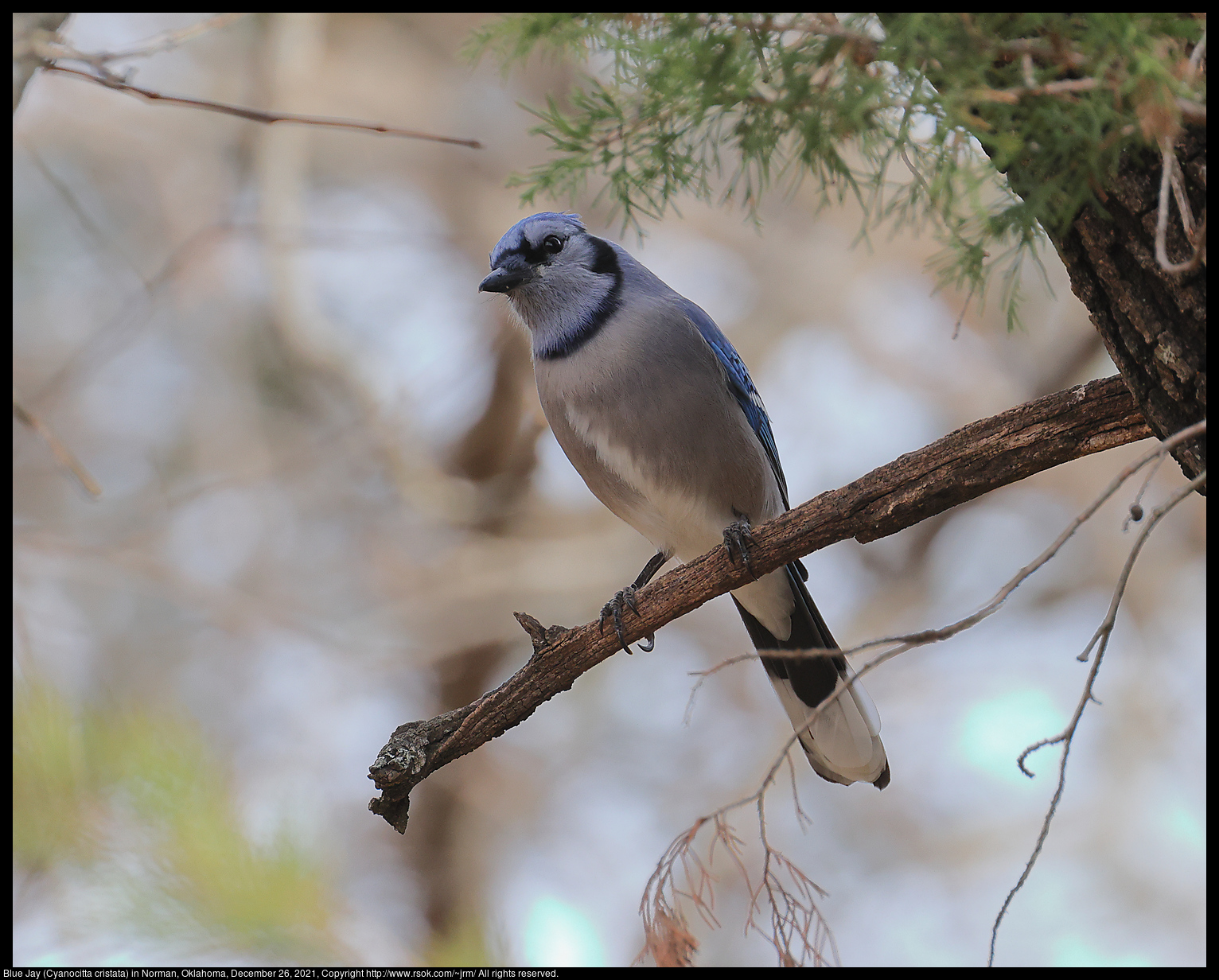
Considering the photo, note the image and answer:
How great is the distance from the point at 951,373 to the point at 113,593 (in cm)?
465

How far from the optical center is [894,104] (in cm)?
101

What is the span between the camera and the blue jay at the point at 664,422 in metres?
2.52

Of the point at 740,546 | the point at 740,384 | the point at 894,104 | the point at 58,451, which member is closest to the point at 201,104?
the point at 58,451

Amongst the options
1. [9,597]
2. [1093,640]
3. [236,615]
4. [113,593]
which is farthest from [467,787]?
[1093,640]

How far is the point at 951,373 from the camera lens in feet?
16.5

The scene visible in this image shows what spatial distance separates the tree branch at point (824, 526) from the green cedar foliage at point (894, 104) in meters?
0.39

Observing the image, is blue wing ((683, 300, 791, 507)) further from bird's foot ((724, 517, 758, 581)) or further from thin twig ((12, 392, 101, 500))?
thin twig ((12, 392, 101, 500))

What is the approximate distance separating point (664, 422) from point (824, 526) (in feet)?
2.60

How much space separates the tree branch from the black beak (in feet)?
3.19

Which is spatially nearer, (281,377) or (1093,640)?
(1093,640)

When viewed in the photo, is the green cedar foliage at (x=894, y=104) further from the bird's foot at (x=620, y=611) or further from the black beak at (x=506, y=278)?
the black beak at (x=506, y=278)

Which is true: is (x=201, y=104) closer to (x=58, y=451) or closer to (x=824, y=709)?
(x=58, y=451)

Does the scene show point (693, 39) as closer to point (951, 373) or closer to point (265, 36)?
point (951, 373)

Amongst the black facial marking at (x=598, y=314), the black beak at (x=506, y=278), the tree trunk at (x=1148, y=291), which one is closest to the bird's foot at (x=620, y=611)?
the black facial marking at (x=598, y=314)
